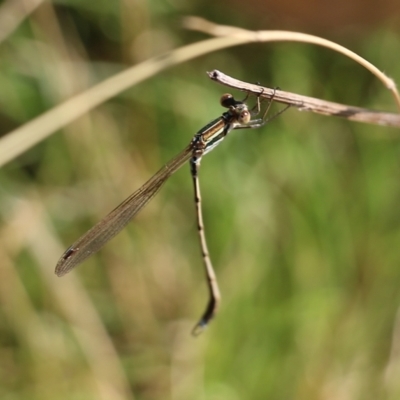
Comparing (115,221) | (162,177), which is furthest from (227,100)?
(115,221)

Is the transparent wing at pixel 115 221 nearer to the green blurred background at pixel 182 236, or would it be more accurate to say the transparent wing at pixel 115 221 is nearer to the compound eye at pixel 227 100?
the compound eye at pixel 227 100

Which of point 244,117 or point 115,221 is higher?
point 115,221

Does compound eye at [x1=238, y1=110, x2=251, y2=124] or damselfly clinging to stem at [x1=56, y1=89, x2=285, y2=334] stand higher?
damselfly clinging to stem at [x1=56, y1=89, x2=285, y2=334]

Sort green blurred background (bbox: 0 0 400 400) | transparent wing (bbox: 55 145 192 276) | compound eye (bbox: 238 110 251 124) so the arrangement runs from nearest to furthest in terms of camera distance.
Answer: compound eye (bbox: 238 110 251 124) < transparent wing (bbox: 55 145 192 276) < green blurred background (bbox: 0 0 400 400)

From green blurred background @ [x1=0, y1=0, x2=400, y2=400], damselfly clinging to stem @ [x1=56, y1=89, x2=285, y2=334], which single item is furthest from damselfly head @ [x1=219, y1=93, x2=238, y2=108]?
green blurred background @ [x1=0, y1=0, x2=400, y2=400]

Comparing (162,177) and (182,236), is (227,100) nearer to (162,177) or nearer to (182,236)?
(162,177)

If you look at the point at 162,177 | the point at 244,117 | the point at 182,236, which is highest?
the point at 182,236

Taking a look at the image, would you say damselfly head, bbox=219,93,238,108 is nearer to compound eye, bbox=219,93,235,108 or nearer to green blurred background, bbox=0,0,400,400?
compound eye, bbox=219,93,235,108
